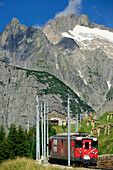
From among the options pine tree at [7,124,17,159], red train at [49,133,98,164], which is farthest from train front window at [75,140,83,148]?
pine tree at [7,124,17,159]

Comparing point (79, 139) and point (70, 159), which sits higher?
point (79, 139)

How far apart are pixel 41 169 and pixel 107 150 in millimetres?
15306

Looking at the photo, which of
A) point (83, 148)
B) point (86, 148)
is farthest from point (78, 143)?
point (86, 148)

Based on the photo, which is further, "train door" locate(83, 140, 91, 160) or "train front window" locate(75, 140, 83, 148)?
"train front window" locate(75, 140, 83, 148)

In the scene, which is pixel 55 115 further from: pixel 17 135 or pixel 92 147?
pixel 92 147

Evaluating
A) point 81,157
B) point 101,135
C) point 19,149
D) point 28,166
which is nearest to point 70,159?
point 81,157

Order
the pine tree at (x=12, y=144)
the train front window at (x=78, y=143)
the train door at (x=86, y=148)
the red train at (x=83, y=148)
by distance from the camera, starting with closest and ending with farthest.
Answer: the red train at (x=83, y=148)
the train door at (x=86, y=148)
the train front window at (x=78, y=143)
the pine tree at (x=12, y=144)

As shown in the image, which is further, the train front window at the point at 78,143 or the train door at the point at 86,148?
the train front window at the point at 78,143

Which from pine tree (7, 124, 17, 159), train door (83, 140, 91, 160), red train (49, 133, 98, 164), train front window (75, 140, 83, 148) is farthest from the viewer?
pine tree (7, 124, 17, 159)

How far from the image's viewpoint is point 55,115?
506 feet

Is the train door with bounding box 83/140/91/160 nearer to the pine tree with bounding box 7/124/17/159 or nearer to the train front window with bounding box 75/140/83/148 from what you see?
the train front window with bounding box 75/140/83/148

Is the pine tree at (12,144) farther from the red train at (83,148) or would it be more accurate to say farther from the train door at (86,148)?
the train door at (86,148)

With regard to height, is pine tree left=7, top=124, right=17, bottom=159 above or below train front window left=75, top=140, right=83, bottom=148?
below

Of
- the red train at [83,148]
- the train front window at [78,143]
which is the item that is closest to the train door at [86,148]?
the red train at [83,148]
